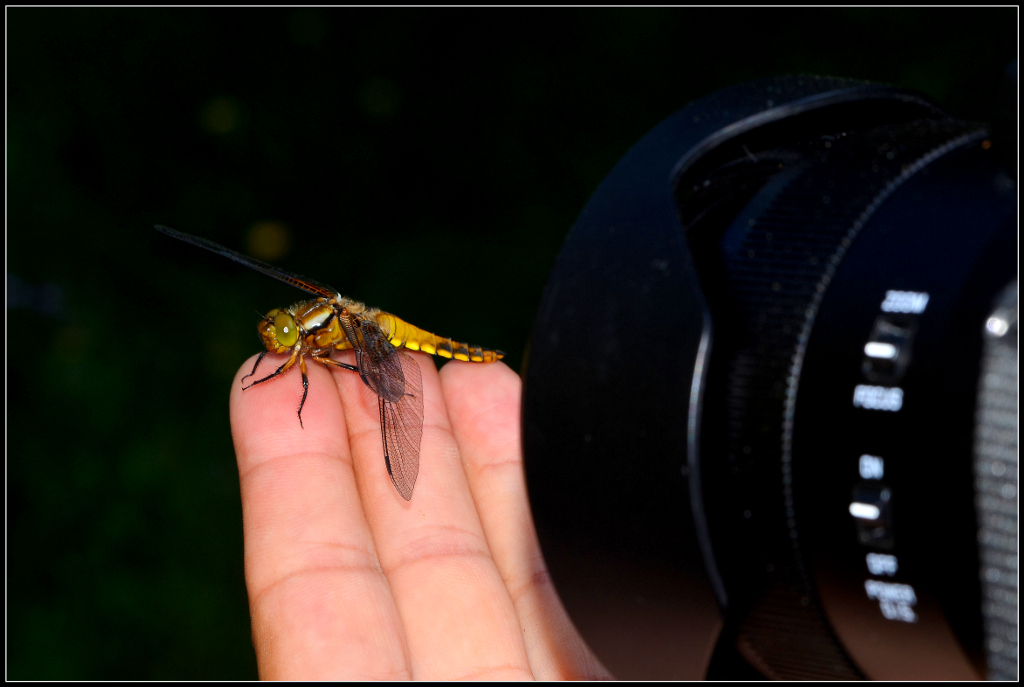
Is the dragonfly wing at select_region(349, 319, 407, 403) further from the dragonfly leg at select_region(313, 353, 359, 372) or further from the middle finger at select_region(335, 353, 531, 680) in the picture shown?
the middle finger at select_region(335, 353, 531, 680)

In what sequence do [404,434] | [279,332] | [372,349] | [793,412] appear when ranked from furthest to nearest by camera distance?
[372,349] → [279,332] → [404,434] → [793,412]

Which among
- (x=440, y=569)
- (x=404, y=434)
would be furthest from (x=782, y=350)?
(x=404, y=434)

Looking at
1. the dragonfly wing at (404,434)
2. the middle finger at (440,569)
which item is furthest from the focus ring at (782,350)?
the dragonfly wing at (404,434)

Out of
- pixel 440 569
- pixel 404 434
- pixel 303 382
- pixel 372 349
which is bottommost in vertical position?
pixel 440 569

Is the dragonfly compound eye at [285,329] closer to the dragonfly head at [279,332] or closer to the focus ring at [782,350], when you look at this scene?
the dragonfly head at [279,332]

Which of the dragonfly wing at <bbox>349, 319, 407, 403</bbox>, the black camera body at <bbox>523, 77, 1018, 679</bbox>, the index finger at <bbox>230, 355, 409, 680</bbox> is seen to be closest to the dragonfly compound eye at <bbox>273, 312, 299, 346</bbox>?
the dragonfly wing at <bbox>349, 319, 407, 403</bbox>

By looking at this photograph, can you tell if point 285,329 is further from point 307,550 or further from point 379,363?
point 307,550

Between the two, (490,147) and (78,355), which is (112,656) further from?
(490,147)

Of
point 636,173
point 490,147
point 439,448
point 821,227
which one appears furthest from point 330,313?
point 821,227
